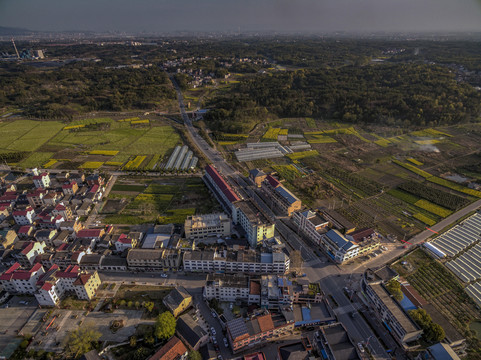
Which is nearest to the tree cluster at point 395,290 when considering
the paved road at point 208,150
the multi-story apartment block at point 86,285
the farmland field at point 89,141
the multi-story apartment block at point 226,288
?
the multi-story apartment block at point 226,288

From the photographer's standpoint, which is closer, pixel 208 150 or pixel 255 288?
pixel 255 288

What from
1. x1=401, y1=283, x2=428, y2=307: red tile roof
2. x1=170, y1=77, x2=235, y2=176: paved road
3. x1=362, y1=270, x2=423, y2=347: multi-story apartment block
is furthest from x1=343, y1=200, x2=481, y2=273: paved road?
x1=170, y1=77, x2=235, y2=176: paved road

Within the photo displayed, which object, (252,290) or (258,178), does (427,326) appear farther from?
(258,178)

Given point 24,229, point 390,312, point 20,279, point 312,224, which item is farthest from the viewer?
point 24,229

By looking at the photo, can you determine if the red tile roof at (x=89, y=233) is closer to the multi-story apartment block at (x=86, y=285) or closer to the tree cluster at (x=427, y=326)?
the multi-story apartment block at (x=86, y=285)

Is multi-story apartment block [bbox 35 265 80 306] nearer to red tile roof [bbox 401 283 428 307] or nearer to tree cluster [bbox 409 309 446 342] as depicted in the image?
tree cluster [bbox 409 309 446 342]

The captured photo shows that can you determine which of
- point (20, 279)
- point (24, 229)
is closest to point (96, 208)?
point (24, 229)
